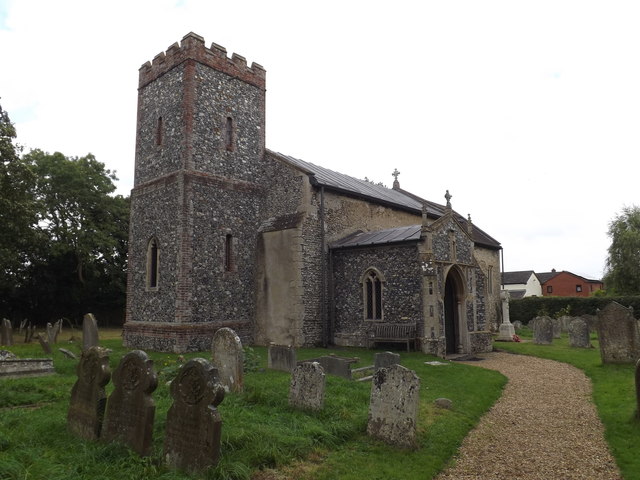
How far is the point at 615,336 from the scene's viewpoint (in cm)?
1332

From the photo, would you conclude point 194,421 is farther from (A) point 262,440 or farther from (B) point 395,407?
(B) point 395,407

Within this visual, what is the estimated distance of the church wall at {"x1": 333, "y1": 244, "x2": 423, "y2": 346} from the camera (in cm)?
1582

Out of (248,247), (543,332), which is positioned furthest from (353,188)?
(543,332)

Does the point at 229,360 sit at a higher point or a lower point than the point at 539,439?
higher

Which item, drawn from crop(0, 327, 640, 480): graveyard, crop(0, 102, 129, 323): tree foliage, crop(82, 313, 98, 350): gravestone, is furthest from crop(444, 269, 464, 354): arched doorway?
crop(0, 102, 129, 323): tree foliage

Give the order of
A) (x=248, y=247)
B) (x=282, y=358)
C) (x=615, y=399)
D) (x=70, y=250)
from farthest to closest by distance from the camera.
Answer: (x=70, y=250) < (x=248, y=247) < (x=282, y=358) < (x=615, y=399)

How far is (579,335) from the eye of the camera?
62.8 ft

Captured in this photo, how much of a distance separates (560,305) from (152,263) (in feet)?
94.3

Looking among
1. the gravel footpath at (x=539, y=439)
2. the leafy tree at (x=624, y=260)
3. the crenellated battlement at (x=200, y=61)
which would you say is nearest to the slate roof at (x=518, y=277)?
the leafy tree at (x=624, y=260)

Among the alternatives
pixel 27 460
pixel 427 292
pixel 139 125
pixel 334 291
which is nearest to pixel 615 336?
pixel 427 292

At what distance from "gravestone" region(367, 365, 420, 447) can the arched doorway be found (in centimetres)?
1132

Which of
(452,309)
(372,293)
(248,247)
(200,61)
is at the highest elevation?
(200,61)

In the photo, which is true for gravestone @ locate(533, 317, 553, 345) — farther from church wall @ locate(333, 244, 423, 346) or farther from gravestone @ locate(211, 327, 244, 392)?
gravestone @ locate(211, 327, 244, 392)

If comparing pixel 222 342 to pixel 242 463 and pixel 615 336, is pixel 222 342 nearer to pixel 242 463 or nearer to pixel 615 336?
pixel 242 463
